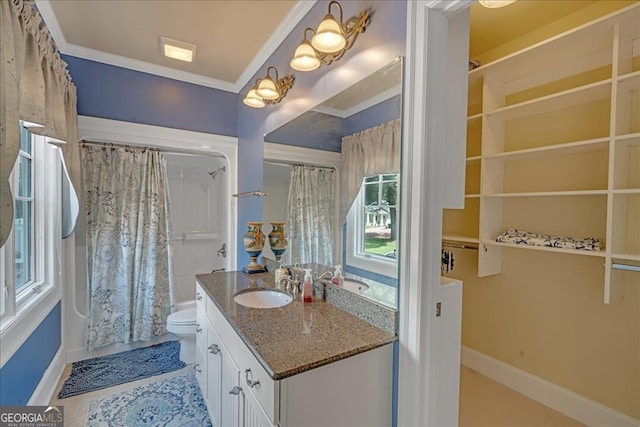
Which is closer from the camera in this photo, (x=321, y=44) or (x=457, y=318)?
(x=457, y=318)

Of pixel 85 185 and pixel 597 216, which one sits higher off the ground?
pixel 85 185

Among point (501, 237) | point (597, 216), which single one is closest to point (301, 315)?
point (501, 237)

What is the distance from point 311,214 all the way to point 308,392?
1.09 metres

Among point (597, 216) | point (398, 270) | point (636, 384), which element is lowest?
point (636, 384)

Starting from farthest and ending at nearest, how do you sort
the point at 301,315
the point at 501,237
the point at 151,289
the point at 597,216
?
the point at 151,289, the point at 501,237, the point at 597,216, the point at 301,315

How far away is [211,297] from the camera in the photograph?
1678 millimetres

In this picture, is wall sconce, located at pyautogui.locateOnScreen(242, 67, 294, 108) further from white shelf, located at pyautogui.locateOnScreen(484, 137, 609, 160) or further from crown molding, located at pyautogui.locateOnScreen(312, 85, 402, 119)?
white shelf, located at pyautogui.locateOnScreen(484, 137, 609, 160)

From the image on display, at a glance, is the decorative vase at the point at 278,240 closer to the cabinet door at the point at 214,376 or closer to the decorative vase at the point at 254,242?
the decorative vase at the point at 254,242

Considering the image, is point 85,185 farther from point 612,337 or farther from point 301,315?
point 612,337

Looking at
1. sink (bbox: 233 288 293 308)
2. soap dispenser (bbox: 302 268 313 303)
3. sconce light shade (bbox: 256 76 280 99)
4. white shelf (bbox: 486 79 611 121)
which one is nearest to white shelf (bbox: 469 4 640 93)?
white shelf (bbox: 486 79 611 121)

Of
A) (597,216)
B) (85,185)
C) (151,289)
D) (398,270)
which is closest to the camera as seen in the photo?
(398,270)

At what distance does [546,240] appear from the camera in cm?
190

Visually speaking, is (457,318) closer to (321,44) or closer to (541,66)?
(321,44)

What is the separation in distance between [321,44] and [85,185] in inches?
91.8
